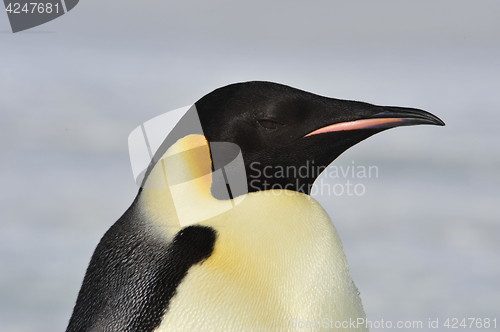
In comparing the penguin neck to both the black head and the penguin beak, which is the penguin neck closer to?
the black head

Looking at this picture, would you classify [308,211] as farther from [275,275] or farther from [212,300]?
[212,300]

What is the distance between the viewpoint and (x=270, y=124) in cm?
116

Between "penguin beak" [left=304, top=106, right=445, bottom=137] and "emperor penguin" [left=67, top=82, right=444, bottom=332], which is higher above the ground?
"penguin beak" [left=304, top=106, right=445, bottom=137]

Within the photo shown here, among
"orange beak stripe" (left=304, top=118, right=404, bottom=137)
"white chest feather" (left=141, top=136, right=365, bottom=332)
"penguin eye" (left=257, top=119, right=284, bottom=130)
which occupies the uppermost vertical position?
"penguin eye" (left=257, top=119, right=284, bottom=130)

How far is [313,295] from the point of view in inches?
43.3

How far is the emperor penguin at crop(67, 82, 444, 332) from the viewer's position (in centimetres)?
105

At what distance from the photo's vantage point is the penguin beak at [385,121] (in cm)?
115

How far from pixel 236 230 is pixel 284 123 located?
26 centimetres

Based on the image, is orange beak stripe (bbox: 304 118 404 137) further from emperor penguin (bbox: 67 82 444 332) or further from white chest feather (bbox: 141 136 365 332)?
white chest feather (bbox: 141 136 365 332)

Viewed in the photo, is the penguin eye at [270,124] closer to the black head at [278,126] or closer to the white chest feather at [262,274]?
the black head at [278,126]

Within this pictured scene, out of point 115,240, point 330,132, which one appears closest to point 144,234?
point 115,240

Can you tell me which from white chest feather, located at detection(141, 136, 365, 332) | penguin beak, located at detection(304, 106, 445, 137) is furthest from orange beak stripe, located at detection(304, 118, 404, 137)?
white chest feather, located at detection(141, 136, 365, 332)

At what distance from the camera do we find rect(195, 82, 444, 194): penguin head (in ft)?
3.72

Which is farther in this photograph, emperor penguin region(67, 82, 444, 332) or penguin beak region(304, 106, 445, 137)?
penguin beak region(304, 106, 445, 137)
